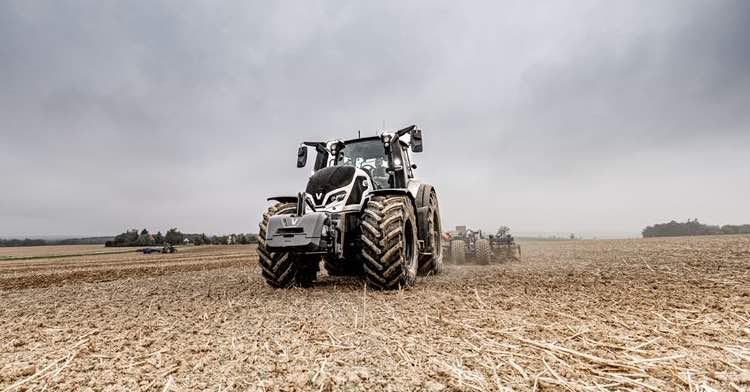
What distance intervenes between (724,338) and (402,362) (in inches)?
91.1

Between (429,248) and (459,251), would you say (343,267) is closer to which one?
(429,248)

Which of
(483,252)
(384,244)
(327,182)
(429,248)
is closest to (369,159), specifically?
(327,182)

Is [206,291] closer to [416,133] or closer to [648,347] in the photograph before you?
[416,133]

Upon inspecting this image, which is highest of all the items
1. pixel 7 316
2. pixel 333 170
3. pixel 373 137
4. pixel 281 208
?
pixel 373 137

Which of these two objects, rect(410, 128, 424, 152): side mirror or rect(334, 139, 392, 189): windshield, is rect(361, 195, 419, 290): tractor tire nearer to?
rect(334, 139, 392, 189): windshield

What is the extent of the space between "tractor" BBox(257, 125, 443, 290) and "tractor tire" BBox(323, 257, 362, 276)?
0.02 meters

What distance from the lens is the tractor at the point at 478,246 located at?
1152cm

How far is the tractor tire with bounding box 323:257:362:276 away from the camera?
6914 mm

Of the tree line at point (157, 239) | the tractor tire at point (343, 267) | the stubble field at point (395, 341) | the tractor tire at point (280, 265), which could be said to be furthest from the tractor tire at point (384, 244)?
the tree line at point (157, 239)

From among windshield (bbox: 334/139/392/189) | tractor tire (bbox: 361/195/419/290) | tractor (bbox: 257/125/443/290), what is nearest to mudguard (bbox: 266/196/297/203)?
tractor (bbox: 257/125/443/290)

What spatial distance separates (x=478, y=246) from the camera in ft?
37.8

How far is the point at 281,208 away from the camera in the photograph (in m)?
5.57

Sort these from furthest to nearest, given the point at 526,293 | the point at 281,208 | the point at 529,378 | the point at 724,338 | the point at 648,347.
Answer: the point at 281,208 < the point at 526,293 < the point at 724,338 < the point at 648,347 < the point at 529,378

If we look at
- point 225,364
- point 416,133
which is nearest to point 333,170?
point 416,133
